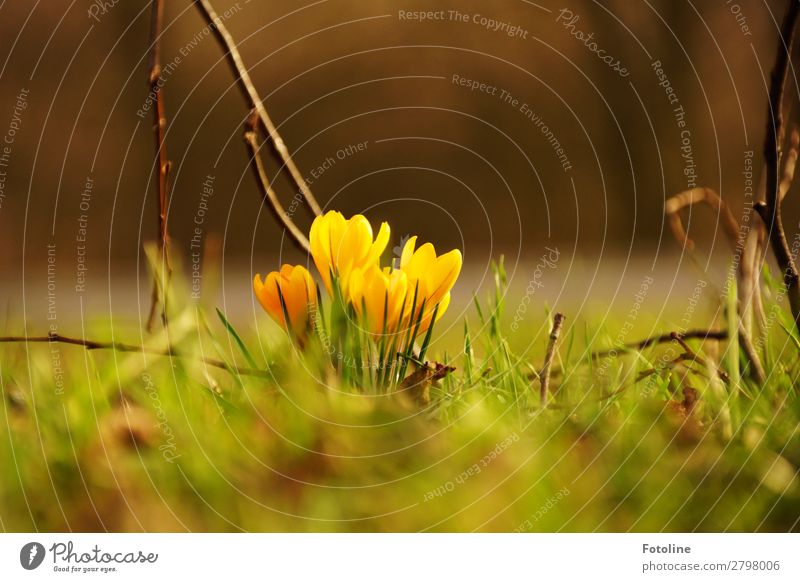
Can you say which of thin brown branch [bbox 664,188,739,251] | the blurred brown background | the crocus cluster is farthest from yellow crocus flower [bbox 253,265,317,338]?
the blurred brown background

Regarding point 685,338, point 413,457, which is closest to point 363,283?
point 413,457

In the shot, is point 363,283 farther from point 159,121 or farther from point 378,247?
point 159,121

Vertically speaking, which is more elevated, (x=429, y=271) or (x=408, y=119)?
(x=408, y=119)

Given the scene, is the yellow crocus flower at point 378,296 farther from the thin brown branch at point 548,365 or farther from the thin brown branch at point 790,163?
the thin brown branch at point 790,163
